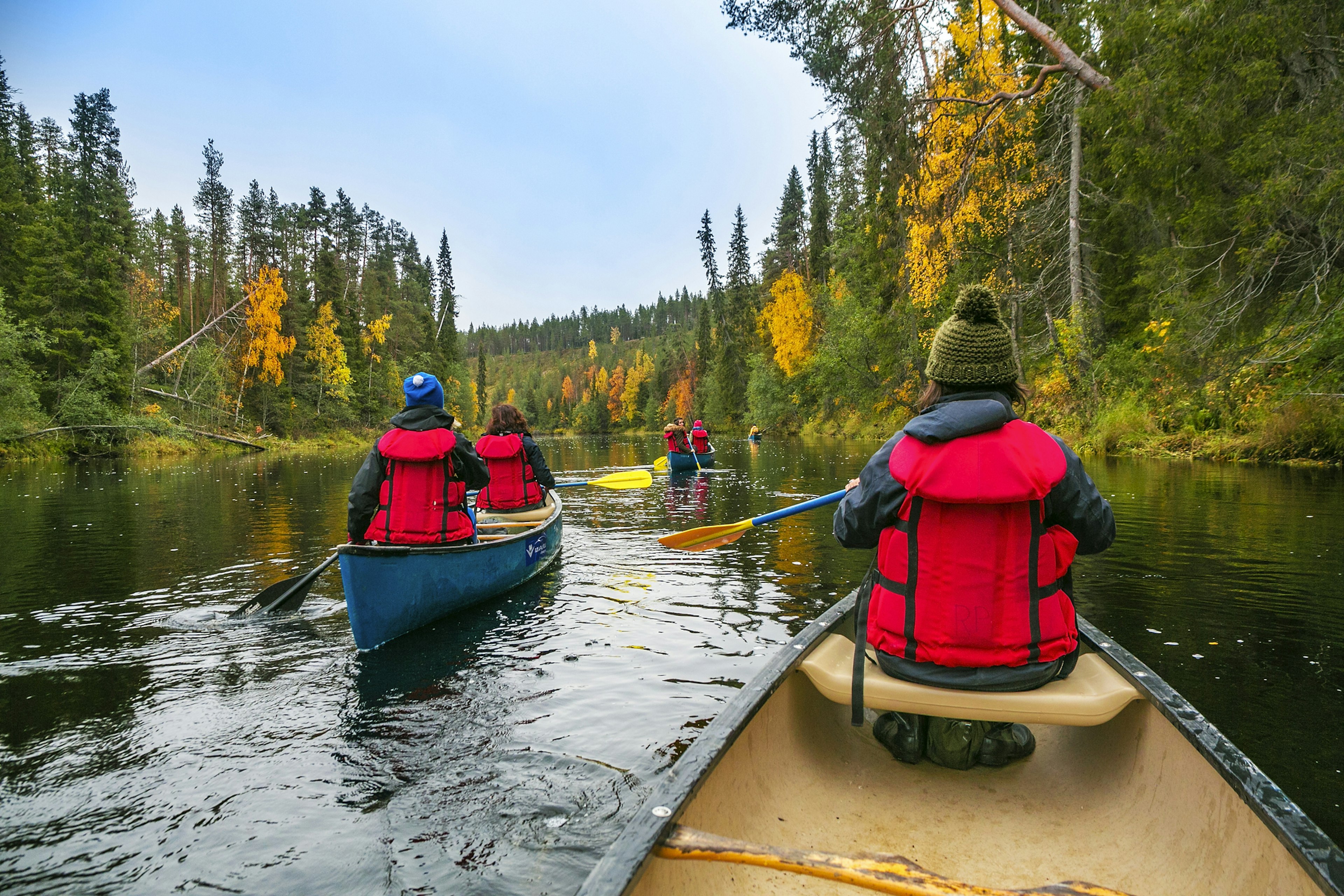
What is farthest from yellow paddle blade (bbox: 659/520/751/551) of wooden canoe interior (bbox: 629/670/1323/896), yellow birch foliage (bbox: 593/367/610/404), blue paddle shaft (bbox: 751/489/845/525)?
yellow birch foliage (bbox: 593/367/610/404)

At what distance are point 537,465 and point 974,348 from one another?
620 cm

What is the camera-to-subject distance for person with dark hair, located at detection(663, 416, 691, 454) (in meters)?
18.2

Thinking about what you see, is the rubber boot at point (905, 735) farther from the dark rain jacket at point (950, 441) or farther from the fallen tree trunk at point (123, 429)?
the fallen tree trunk at point (123, 429)

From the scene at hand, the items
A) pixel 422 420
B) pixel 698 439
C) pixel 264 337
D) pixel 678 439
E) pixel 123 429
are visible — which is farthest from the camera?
pixel 264 337

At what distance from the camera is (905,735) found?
9.25 feet

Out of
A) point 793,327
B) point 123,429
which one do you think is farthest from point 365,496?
point 793,327

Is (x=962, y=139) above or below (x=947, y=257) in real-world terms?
above

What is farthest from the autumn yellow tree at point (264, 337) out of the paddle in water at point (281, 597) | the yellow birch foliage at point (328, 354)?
the paddle in water at point (281, 597)

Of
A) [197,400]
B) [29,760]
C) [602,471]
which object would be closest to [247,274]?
[197,400]

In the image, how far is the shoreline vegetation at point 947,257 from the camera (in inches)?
389

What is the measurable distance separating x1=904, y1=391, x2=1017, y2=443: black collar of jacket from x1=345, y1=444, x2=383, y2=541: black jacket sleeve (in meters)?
4.19

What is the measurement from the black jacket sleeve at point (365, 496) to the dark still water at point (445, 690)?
0.83 m

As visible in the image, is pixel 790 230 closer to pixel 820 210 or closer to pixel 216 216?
pixel 820 210

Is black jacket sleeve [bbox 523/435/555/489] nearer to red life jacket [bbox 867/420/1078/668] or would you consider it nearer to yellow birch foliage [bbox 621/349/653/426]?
red life jacket [bbox 867/420/1078/668]
